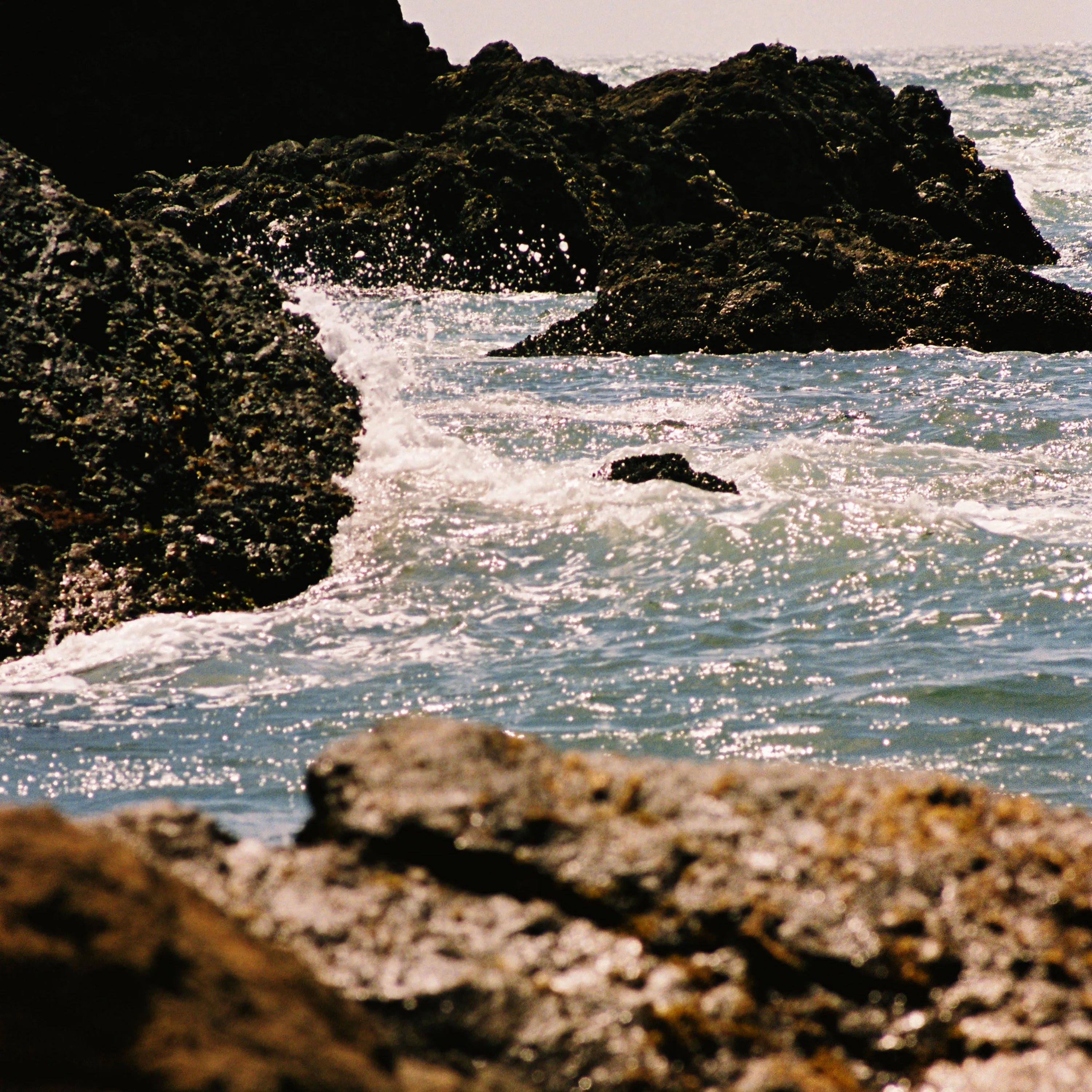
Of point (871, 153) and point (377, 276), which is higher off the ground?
point (871, 153)

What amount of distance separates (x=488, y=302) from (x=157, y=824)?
1703 centimetres

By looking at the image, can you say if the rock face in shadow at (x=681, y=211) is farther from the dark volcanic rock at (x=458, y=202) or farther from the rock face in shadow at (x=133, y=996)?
the rock face in shadow at (x=133, y=996)

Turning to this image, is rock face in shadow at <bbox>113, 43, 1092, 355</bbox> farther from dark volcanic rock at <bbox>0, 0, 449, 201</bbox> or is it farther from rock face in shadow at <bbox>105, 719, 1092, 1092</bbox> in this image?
rock face in shadow at <bbox>105, 719, 1092, 1092</bbox>

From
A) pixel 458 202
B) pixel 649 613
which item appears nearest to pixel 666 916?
pixel 649 613

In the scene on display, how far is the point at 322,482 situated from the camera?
743cm

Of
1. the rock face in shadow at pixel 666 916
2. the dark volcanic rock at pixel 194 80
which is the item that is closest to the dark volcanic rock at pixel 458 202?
the dark volcanic rock at pixel 194 80

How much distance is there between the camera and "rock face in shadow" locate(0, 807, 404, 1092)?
1.28 metres

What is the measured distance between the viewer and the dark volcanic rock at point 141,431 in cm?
637

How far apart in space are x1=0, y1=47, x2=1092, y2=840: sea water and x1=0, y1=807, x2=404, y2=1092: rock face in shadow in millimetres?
2682

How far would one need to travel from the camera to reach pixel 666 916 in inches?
74.2

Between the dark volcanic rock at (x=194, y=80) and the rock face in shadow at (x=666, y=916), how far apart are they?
23005 millimetres

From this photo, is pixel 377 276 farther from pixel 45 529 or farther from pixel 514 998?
pixel 514 998

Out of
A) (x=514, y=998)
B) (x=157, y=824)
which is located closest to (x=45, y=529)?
(x=157, y=824)

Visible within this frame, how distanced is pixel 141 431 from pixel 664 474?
3.81 metres
